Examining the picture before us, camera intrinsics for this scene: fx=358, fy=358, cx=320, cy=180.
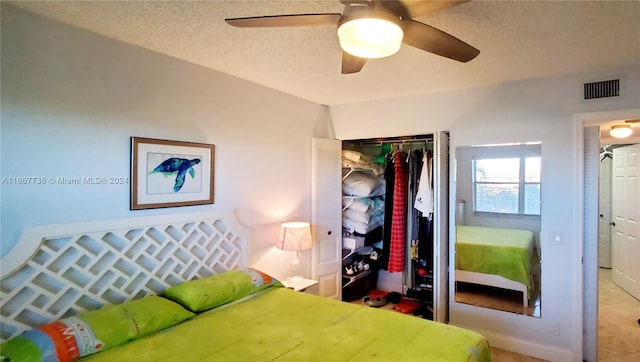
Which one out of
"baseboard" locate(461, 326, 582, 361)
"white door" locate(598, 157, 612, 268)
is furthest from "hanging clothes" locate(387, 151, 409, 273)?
"white door" locate(598, 157, 612, 268)

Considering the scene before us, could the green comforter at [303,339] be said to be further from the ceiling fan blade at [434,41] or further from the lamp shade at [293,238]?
the ceiling fan blade at [434,41]

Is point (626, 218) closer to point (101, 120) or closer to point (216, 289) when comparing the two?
point (216, 289)

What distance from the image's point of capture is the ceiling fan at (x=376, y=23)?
55.0 inches

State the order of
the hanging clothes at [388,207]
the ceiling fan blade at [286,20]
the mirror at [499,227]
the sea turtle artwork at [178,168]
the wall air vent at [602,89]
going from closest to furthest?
the ceiling fan blade at [286,20], the sea turtle artwork at [178,168], the wall air vent at [602,89], the mirror at [499,227], the hanging clothes at [388,207]

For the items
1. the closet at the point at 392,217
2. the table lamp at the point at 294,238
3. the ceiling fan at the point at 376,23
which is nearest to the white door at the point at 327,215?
the closet at the point at 392,217

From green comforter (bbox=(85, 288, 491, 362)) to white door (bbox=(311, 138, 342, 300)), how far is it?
1.47 meters

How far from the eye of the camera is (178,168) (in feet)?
8.80

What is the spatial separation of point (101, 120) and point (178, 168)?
23.8 inches

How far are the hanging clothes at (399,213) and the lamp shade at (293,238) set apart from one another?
48.1 inches

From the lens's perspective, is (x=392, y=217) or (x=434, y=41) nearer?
(x=434, y=41)

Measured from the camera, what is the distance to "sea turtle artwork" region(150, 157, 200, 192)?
2.59 metres

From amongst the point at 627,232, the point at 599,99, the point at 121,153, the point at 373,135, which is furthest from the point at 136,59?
the point at 627,232

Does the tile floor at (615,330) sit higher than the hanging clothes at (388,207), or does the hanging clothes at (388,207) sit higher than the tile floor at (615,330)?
the hanging clothes at (388,207)

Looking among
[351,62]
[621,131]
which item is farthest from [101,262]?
[621,131]
